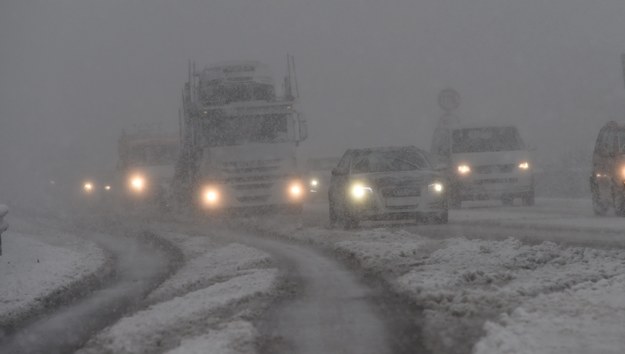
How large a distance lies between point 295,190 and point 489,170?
5.17 meters

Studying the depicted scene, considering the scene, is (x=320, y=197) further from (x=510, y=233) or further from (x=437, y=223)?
(x=510, y=233)

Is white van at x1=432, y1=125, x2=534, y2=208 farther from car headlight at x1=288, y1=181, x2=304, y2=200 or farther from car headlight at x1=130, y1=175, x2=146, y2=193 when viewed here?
car headlight at x1=130, y1=175, x2=146, y2=193

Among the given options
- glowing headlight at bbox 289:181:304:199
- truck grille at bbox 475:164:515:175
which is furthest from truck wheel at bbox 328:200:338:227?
truck grille at bbox 475:164:515:175

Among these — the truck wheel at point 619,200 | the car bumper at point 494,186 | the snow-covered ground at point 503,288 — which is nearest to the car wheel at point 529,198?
the car bumper at point 494,186

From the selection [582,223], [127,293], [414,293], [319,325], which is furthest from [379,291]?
[582,223]

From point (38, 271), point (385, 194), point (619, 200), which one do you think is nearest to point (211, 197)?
point (385, 194)

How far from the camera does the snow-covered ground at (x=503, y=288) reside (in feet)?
19.9

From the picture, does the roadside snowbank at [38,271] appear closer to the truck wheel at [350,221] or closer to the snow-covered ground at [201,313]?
the snow-covered ground at [201,313]

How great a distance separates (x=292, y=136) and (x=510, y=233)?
10.3m

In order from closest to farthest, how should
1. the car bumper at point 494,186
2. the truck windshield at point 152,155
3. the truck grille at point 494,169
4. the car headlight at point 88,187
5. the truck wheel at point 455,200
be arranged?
the car bumper at point 494,186, the truck grille at point 494,169, the truck wheel at point 455,200, the truck windshield at point 152,155, the car headlight at point 88,187

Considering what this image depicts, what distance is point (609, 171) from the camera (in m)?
18.3

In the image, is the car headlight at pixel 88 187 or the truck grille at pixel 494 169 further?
the car headlight at pixel 88 187

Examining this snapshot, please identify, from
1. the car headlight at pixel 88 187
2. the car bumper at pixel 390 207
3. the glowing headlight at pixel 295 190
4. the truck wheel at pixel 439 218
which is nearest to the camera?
the car bumper at pixel 390 207

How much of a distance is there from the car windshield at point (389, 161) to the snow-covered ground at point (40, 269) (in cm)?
533
